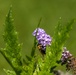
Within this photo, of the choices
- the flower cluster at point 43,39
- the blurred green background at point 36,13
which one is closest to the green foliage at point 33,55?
the flower cluster at point 43,39

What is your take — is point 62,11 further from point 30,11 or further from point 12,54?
point 12,54

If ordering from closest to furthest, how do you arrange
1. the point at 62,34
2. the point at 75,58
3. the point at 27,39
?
the point at 62,34, the point at 75,58, the point at 27,39

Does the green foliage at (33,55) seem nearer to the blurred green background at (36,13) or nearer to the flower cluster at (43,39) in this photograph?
the flower cluster at (43,39)

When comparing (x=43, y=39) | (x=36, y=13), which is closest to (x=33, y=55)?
(x=43, y=39)

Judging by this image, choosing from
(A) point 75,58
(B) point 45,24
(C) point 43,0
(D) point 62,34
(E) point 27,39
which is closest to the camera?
(D) point 62,34

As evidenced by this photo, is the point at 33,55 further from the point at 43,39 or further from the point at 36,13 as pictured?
the point at 36,13

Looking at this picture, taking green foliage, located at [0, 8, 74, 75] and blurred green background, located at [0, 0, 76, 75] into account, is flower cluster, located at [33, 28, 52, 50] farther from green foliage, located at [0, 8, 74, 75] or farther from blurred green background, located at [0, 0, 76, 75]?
blurred green background, located at [0, 0, 76, 75]

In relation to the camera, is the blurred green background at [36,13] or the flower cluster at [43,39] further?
the blurred green background at [36,13]

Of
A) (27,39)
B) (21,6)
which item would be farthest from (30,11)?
(27,39)

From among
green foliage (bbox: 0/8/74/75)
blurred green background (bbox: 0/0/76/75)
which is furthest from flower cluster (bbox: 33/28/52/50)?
blurred green background (bbox: 0/0/76/75)
